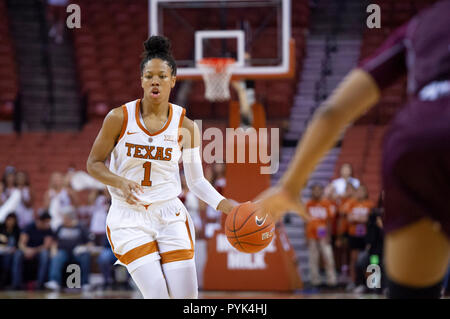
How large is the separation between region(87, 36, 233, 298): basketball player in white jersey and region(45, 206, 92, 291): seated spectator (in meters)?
5.78

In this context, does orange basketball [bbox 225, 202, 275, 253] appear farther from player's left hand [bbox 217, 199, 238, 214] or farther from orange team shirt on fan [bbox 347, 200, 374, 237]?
orange team shirt on fan [bbox 347, 200, 374, 237]

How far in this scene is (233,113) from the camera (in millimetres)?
8914

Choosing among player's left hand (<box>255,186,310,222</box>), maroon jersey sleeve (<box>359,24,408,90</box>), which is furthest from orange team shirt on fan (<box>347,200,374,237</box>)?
player's left hand (<box>255,186,310,222</box>)

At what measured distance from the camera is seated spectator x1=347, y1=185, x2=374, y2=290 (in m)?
8.80

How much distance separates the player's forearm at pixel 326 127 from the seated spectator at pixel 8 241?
842 cm

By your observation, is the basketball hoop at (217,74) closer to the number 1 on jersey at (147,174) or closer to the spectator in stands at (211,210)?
the spectator in stands at (211,210)

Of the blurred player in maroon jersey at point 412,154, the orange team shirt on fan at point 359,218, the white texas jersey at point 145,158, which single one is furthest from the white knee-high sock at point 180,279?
the orange team shirt on fan at point 359,218

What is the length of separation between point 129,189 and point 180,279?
56 cm

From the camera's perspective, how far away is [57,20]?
51.4ft

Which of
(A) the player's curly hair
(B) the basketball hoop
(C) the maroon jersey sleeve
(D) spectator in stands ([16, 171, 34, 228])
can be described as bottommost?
(D) spectator in stands ([16, 171, 34, 228])

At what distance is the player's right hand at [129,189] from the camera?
3.24m

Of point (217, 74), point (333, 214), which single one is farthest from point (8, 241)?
point (333, 214)

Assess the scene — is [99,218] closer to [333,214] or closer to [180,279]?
[333,214]

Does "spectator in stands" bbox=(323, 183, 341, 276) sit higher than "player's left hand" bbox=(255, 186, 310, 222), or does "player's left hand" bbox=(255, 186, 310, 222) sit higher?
"player's left hand" bbox=(255, 186, 310, 222)
